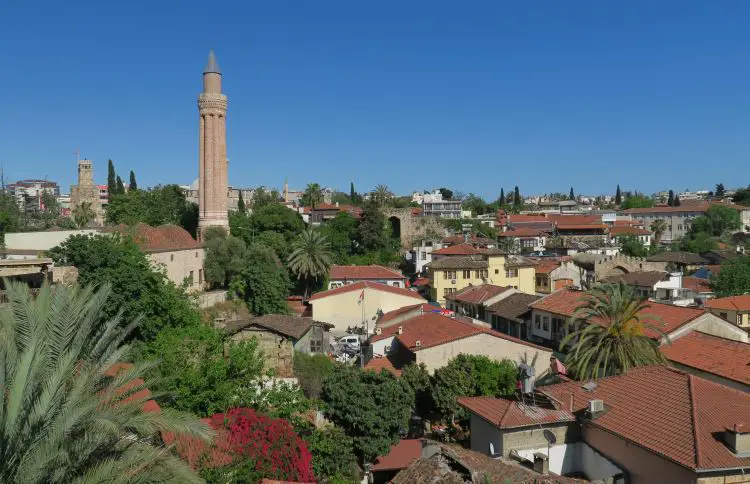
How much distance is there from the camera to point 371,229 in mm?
62875

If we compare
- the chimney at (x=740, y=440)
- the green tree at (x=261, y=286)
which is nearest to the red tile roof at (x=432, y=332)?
the green tree at (x=261, y=286)

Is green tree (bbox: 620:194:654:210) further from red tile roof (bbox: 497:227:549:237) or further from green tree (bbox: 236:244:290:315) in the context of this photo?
green tree (bbox: 236:244:290:315)

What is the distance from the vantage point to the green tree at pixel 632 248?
78244mm

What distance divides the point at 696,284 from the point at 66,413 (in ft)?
180

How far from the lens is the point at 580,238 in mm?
84312

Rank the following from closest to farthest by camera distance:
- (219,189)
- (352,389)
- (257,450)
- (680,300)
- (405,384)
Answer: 1. (257,450)
2. (352,389)
3. (405,384)
4. (680,300)
5. (219,189)

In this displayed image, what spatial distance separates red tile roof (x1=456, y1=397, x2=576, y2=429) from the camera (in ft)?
50.7

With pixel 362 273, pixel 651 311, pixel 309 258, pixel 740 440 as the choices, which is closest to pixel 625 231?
pixel 362 273

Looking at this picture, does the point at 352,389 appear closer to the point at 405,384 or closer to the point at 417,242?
the point at 405,384

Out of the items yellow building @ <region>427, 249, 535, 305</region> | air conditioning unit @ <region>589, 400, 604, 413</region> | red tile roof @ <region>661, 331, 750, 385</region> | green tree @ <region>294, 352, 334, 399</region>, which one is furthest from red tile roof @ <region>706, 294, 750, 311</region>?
air conditioning unit @ <region>589, 400, 604, 413</region>

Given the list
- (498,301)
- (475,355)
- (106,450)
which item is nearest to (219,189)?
(498,301)

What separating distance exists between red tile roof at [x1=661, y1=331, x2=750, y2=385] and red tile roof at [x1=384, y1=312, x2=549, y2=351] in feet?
18.0

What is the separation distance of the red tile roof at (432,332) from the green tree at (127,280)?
10.2 m

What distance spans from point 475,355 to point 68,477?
2001 centimetres
